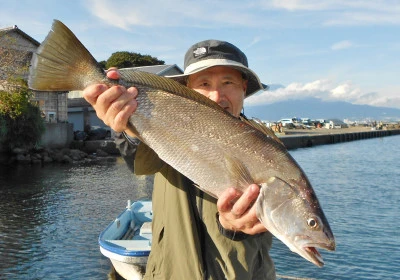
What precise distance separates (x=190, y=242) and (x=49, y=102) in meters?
42.7

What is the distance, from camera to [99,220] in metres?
18.6

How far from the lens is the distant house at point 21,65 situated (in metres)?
31.2

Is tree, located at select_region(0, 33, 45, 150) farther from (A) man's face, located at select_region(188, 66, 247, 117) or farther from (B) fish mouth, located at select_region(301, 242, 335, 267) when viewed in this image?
(B) fish mouth, located at select_region(301, 242, 335, 267)

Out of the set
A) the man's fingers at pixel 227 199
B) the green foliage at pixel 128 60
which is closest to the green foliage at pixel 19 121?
the green foliage at pixel 128 60

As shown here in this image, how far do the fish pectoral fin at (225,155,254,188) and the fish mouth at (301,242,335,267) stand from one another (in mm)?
564

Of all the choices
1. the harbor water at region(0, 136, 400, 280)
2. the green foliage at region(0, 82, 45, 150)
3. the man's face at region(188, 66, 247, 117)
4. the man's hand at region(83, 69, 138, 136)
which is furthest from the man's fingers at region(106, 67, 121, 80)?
the green foliage at region(0, 82, 45, 150)

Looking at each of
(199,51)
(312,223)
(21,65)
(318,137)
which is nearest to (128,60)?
(21,65)

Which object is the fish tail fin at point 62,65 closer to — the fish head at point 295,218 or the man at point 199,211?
the man at point 199,211

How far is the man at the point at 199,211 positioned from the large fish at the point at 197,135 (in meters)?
0.12

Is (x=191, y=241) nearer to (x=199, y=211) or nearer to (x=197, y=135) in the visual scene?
(x=199, y=211)

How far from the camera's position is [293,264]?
1361cm

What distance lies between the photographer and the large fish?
2953 millimetres

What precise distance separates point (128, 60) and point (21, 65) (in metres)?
29.6

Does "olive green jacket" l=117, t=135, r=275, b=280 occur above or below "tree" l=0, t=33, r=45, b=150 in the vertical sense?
below
